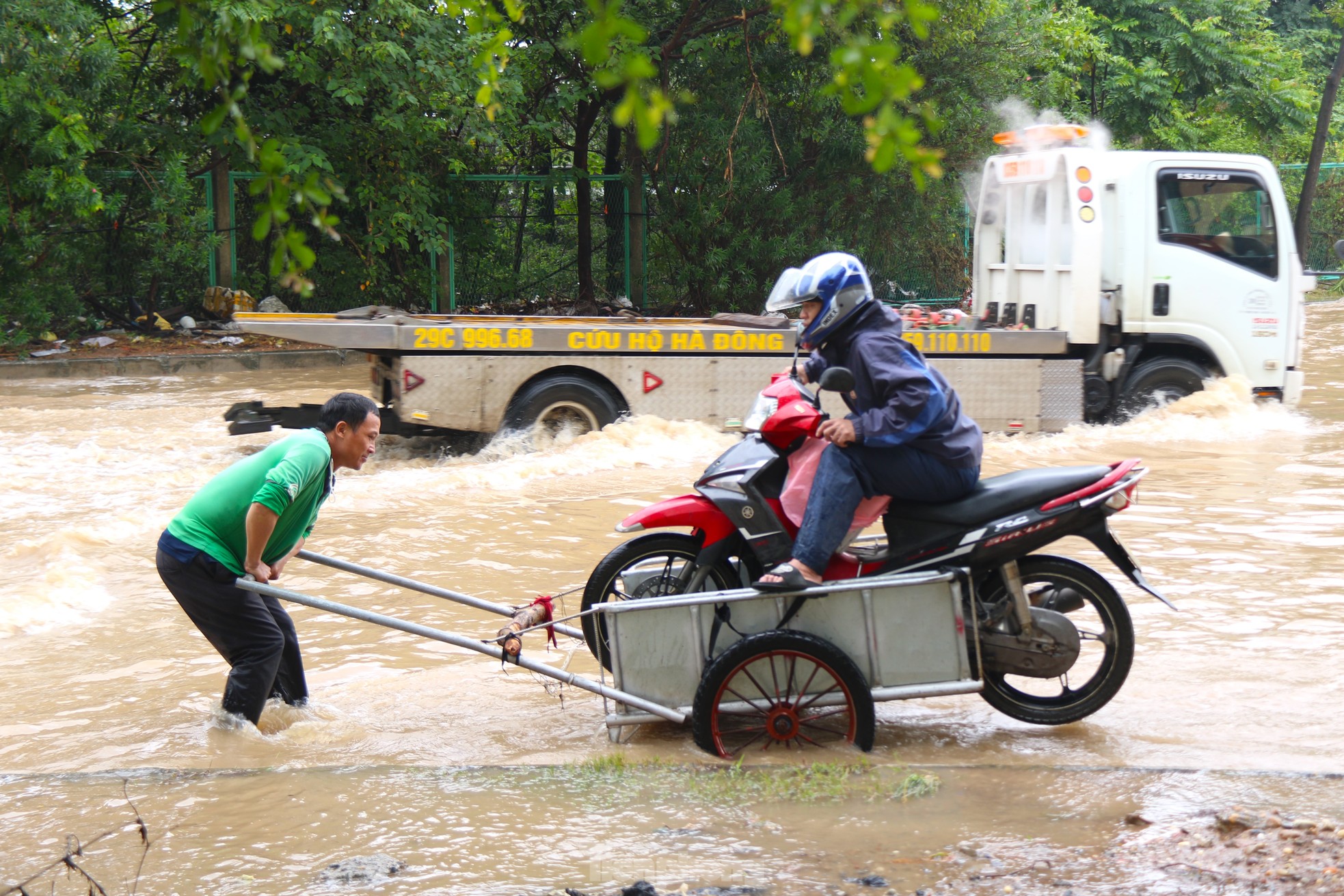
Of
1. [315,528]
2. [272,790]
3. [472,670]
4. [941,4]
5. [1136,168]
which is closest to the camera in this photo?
[272,790]

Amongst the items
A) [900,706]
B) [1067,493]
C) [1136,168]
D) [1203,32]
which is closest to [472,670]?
[900,706]

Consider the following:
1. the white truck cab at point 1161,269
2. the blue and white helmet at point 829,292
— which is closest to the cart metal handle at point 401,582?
the blue and white helmet at point 829,292

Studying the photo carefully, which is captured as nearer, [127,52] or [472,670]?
[472,670]

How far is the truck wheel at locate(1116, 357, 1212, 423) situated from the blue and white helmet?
728 centimetres

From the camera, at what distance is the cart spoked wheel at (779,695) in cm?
438

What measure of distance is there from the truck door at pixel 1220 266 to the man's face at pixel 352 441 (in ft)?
26.7

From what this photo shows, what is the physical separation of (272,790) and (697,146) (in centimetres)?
1429

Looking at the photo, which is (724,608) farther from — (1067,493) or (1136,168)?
(1136,168)

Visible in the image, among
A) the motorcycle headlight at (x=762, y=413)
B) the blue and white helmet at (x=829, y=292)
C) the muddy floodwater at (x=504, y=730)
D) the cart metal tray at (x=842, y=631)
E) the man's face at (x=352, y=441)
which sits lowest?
→ the muddy floodwater at (x=504, y=730)

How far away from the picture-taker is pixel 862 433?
14.3 ft

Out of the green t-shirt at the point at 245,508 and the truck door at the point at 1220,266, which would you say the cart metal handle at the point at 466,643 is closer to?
the green t-shirt at the point at 245,508

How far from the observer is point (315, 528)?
8.09 meters

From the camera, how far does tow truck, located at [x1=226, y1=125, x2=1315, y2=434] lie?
10.0m

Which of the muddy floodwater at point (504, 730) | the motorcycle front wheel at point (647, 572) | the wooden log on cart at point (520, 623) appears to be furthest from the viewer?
the motorcycle front wheel at point (647, 572)
